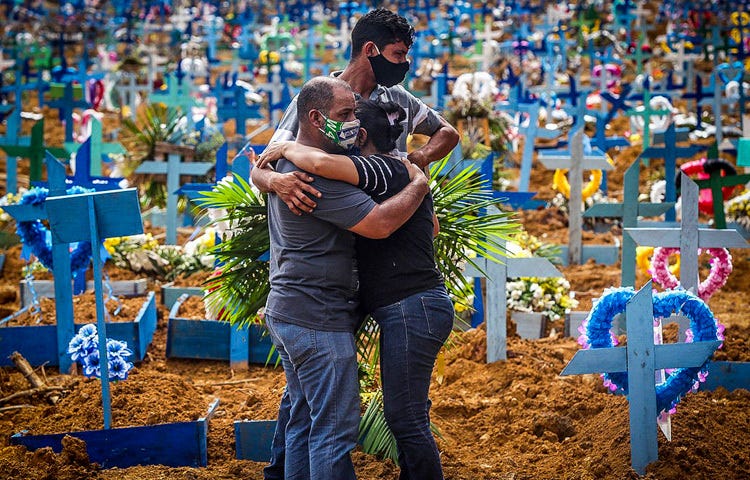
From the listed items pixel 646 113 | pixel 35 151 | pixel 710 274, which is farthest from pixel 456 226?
pixel 646 113

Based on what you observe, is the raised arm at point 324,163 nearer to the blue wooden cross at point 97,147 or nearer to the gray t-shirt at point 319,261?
the gray t-shirt at point 319,261

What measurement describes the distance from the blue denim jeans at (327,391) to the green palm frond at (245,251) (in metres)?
0.93

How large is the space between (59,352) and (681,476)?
3.62 metres

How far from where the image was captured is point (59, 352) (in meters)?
6.25

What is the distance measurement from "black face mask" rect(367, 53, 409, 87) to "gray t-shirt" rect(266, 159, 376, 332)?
0.80 meters

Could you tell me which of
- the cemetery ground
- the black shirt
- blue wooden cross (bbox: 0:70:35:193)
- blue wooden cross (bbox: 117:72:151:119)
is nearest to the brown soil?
the cemetery ground

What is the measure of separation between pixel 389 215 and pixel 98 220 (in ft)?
6.35

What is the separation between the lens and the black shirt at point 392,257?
3.79 metres

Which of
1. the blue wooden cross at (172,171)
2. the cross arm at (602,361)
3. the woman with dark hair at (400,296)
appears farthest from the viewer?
the blue wooden cross at (172,171)

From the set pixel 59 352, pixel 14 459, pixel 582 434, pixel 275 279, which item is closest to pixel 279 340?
pixel 275 279

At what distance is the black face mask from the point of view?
443 centimetres

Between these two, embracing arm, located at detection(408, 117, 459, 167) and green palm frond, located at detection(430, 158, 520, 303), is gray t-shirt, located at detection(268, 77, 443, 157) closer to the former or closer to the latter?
embracing arm, located at detection(408, 117, 459, 167)

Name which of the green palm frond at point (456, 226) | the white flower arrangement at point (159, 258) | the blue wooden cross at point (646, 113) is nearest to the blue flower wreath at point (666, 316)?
the green palm frond at point (456, 226)

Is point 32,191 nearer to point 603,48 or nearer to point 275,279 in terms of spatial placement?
point 275,279
